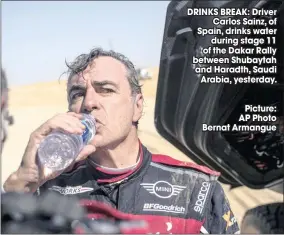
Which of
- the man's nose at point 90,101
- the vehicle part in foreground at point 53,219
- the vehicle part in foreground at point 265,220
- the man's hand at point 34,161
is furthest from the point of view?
the vehicle part in foreground at point 265,220

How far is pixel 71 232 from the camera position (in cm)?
76

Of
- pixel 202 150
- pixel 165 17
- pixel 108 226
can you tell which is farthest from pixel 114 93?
pixel 202 150

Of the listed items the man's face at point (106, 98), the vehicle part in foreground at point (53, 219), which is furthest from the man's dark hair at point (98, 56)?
the vehicle part in foreground at point (53, 219)

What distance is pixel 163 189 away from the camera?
156 centimetres

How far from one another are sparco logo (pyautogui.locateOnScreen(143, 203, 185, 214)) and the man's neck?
15 cm

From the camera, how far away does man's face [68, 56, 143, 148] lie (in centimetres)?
147

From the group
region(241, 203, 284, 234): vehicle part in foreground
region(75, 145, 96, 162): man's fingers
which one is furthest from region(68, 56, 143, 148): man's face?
region(241, 203, 284, 234): vehicle part in foreground

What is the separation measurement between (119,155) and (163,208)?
22cm

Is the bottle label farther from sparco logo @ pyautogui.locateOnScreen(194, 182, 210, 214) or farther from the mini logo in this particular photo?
sparco logo @ pyautogui.locateOnScreen(194, 182, 210, 214)

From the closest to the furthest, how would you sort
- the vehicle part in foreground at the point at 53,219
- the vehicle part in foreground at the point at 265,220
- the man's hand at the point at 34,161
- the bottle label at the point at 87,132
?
the vehicle part in foreground at the point at 53,219, the man's hand at the point at 34,161, the bottle label at the point at 87,132, the vehicle part in foreground at the point at 265,220

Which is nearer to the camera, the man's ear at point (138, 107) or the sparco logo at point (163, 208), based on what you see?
the sparco logo at point (163, 208)

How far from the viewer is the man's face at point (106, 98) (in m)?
1.47


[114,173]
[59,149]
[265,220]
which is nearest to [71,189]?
[114,173]

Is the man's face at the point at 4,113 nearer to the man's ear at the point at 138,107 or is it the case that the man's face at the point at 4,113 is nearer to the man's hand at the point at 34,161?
the man's hand at the point at 34,161
